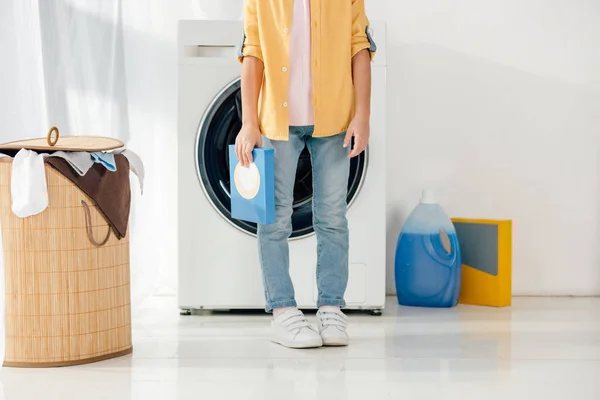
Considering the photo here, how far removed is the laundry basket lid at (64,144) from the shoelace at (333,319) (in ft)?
2.00

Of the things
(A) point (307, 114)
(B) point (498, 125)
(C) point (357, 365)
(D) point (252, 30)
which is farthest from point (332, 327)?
(B) point (498, 125)

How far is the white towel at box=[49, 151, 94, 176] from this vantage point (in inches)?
59.0

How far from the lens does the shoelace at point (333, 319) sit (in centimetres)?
174

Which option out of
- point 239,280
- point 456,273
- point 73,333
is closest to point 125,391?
point 73,333

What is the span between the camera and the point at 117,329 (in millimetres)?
1605

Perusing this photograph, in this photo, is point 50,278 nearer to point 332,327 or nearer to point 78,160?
point 78,160

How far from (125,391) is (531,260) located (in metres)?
1.65

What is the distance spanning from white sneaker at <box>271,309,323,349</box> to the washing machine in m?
0.39

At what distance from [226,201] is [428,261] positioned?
0.65m

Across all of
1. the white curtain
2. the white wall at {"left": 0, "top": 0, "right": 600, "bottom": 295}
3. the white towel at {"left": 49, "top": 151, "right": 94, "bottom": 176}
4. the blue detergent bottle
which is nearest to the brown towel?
the white towel at {"left": 49, "top": 151, "right": 94, "bottom": 176}

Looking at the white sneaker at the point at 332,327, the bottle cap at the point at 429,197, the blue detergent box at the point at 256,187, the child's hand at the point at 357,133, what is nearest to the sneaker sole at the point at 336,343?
the white sneaker at the point at 332,327

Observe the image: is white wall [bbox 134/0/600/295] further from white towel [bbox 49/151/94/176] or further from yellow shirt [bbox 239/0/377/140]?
white towel [bbox 49/151/94/176]

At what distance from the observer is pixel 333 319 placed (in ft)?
5.73

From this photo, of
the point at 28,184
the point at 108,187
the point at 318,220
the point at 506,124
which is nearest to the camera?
the point at 28,184
